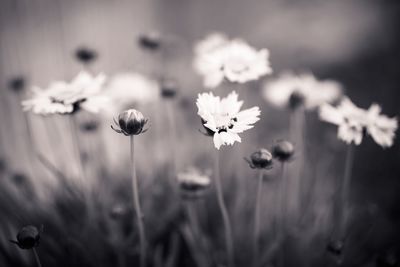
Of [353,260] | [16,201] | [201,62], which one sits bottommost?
[353,260]

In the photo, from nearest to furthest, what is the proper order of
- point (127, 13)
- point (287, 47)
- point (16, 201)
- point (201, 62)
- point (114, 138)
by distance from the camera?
Answer: point (201, 62), point (16, 201), point (114, 138), point (287, 47), point (127, 13)

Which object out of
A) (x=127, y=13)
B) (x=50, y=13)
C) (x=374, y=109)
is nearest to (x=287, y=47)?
(x=127, y=13)

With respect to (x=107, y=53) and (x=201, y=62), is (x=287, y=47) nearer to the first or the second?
(x=107, y=53)

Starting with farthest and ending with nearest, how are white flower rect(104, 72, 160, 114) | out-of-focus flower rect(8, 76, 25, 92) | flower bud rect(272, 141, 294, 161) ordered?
white flower rect(104, 72, 160, 114), out-of-focus flower rect(8, 76, 25, 92), flower bud rect(272, 141, 294, 161)

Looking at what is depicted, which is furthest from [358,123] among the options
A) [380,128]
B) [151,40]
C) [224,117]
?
[151,40]

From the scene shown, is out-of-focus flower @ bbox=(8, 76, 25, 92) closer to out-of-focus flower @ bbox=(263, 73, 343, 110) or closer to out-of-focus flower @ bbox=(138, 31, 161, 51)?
out-of-focus flower @ bbox=(138, 31, 161, 51)

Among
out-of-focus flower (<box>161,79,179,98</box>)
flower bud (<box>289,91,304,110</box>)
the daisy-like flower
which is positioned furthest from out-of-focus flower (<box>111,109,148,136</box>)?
flower bud (<box>289,91,304,110</box>)
